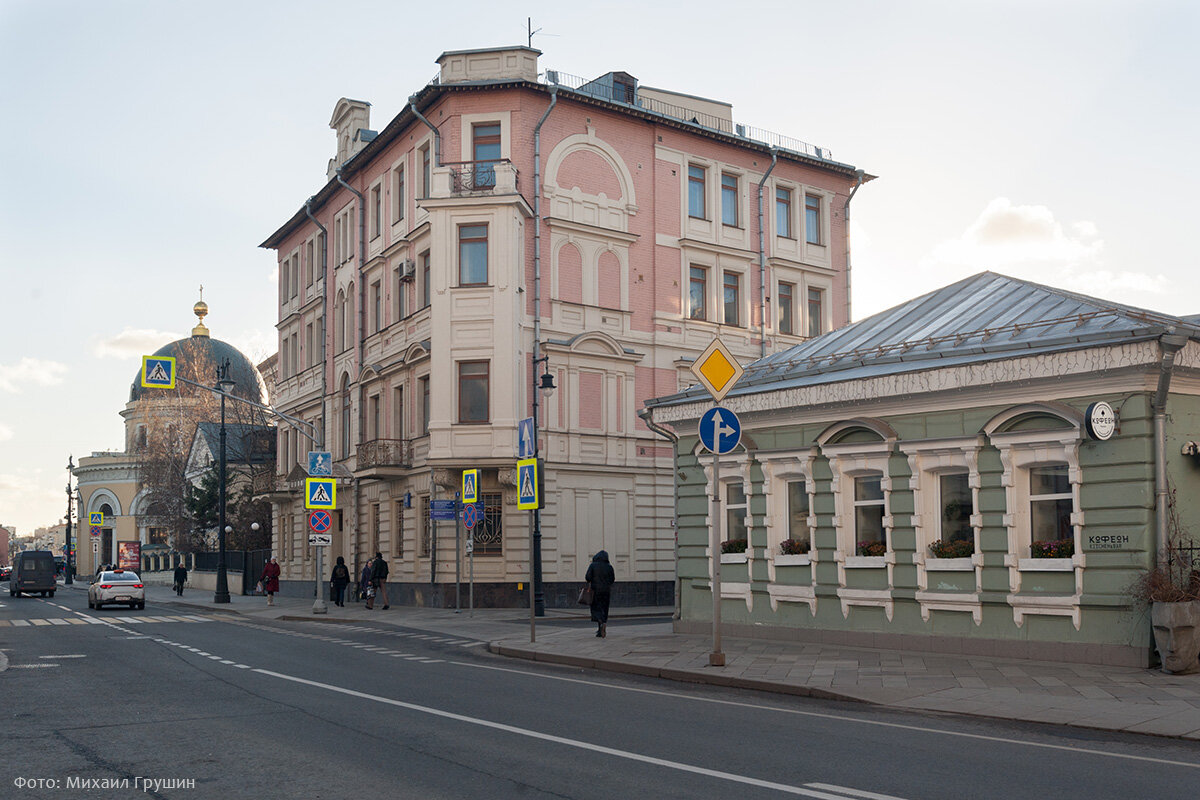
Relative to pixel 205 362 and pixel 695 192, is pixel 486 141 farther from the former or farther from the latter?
pixel 205 362

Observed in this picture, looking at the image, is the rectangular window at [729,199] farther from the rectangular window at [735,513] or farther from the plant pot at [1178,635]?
the plant pot at [1178,635]

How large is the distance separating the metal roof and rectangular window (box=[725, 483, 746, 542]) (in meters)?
1.86

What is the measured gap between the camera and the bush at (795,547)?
19656 millimetres

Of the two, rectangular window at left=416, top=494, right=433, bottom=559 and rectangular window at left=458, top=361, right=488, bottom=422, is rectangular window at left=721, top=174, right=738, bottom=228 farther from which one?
rectangular window at left=416, top=494, right=433, bottom=559

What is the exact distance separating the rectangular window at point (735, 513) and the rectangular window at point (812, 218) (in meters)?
22.5

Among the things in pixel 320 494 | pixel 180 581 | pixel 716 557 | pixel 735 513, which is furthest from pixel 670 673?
pixel 180 581

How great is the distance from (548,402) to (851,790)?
89.1 ft

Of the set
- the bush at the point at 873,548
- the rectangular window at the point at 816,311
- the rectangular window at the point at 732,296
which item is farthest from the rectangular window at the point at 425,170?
the bush at the point at 873,548

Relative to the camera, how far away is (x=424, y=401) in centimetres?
→ 3588

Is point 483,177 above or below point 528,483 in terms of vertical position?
above

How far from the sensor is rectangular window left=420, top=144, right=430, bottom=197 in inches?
1425

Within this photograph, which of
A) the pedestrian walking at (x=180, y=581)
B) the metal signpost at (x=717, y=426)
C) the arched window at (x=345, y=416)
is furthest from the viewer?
the pedestrian walking at (x=180, y=581)

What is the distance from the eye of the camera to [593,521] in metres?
35.0

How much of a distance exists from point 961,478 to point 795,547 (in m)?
3.54
